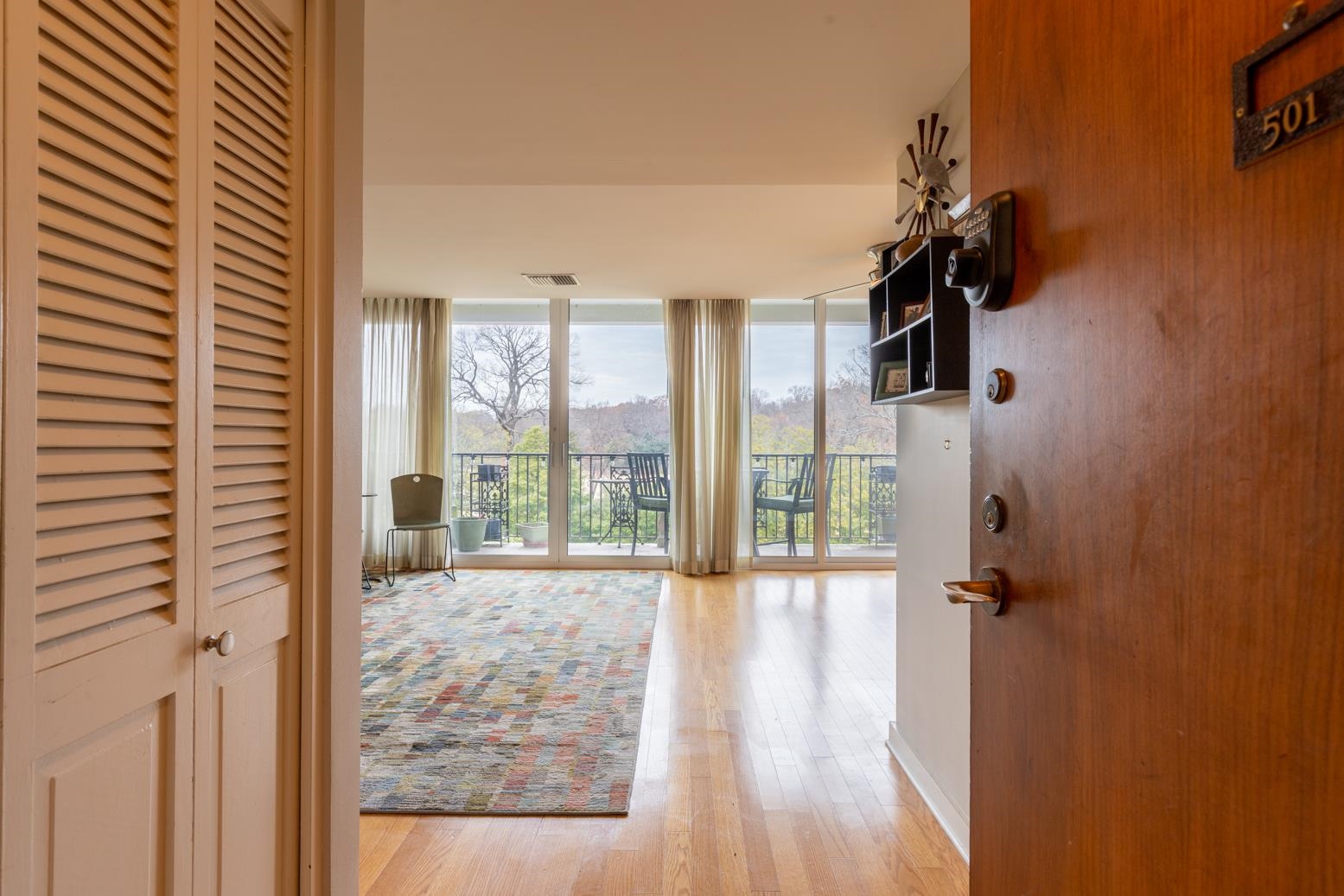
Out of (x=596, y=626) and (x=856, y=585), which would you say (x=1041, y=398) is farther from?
(x=856, y=585)

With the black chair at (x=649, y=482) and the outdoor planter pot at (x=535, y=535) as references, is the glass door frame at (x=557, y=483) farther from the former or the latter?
the black chair at (x=649, y=482)

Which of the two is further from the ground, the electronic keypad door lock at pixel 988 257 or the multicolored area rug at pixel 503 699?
the electronic keypad door lock at pixel 988 257

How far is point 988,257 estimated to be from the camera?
0.84m

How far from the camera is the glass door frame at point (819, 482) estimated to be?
6.07 metres

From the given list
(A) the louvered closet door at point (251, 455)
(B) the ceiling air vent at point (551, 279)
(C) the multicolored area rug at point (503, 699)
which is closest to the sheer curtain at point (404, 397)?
(B) the ceiling air vent at point (551, 279)

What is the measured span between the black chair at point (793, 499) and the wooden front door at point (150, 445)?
517 centimetres

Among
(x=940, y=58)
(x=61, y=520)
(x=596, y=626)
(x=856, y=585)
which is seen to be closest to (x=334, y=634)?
(x=61, y=520)

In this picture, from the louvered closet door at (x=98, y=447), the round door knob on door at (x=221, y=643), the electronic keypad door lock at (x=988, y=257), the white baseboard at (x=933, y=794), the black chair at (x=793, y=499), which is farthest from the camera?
the black chair at (x=793, y=499)

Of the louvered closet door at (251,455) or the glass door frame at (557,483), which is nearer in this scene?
the louvered closet door at (251,455)

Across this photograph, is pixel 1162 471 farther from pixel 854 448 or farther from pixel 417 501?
pixel 854 448

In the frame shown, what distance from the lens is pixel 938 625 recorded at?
6.91 ft

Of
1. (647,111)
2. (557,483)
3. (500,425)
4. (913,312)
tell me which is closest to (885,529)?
(557,483)

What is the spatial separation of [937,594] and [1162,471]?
168cm

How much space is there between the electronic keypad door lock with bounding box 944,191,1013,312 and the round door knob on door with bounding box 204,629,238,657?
1156 millimetres
